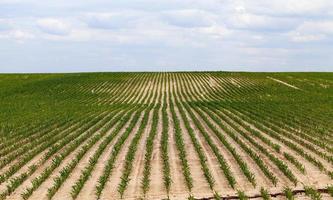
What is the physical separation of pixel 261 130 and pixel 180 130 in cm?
413

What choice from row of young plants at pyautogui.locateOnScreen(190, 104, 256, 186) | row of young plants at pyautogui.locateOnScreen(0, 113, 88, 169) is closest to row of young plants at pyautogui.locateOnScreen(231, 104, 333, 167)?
row of young plants at pyautogui.locateOnScreen(190, 104, 256, 186)

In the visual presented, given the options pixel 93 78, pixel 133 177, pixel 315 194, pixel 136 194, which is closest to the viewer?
pixel 315 194

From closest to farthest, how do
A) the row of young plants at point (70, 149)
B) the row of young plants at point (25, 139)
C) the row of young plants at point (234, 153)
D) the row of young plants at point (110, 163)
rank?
the row of young plants at point (110, 163) → the row of young plants at point (70, 149) → the row of young plants at point (234, 153) → the row of young plants at point (25, 139)

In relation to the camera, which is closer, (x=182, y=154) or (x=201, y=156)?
(x=201, y=156)

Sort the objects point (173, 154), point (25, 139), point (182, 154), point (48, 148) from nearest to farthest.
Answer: point (182, 154) → point (173, 154) → point (48, 148) → point (25, 139)

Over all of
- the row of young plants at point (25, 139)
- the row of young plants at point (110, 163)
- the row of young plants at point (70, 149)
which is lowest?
the row of young plants at point (25, 139)

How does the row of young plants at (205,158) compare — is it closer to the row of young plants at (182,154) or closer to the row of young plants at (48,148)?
the row of young plants at (182,154)

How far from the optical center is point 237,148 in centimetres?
1983

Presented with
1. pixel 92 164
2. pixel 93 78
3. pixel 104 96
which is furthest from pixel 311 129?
pixel 93 78

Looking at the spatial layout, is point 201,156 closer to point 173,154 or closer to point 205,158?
point 205,158

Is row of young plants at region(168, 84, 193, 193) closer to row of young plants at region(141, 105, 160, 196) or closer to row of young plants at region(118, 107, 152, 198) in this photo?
row of young plants at region(141, 105, 160, 196)

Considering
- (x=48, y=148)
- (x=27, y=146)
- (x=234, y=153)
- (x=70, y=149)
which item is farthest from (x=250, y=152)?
(x=27, y=146)

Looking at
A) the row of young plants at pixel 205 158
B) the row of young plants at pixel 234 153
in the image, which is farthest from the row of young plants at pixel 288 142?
the row of young plants at pixel 205 158

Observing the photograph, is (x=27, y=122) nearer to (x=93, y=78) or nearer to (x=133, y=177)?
(x=133, y=177)
